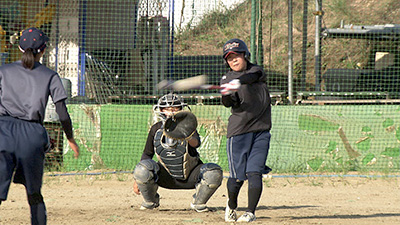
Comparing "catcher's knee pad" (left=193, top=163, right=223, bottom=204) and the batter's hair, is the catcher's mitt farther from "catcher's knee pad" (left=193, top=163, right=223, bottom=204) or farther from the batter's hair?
the batter's hair

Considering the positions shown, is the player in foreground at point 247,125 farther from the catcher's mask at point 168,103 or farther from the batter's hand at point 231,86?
the catcher's mask at point 168,103

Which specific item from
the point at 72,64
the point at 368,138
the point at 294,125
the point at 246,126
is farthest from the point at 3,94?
the point at 72,64

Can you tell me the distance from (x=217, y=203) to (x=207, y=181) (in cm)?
119

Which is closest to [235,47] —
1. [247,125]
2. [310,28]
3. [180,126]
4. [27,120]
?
[247,125]

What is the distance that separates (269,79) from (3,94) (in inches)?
311

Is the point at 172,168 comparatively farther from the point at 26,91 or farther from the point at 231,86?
the point at 26,91

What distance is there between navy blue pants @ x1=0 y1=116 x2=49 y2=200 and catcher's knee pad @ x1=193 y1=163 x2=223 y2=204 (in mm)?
2247

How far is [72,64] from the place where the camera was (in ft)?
41.5

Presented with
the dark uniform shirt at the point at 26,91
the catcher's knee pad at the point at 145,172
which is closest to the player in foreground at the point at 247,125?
the catcher's knee pad at the point at 145,172

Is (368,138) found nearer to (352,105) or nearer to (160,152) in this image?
(352,105)

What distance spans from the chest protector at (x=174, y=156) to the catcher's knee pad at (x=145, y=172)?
0.49ft

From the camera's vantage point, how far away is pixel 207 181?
608 cm

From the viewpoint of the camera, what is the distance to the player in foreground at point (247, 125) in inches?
213

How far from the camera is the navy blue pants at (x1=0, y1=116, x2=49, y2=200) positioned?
412cm
